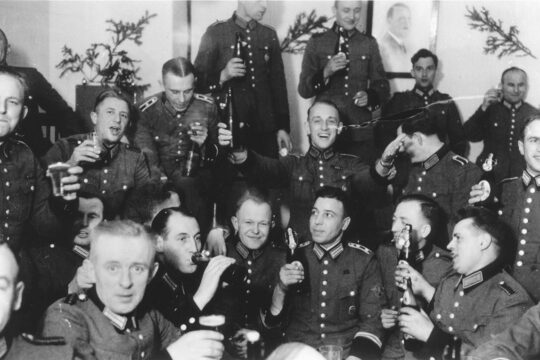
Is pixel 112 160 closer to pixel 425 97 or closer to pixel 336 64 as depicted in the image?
pixel 336 64

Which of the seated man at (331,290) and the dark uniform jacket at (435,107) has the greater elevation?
the dark uniform jacket at (435,107)

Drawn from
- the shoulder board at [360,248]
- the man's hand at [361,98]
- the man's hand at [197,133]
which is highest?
the man's hand at [361,98]

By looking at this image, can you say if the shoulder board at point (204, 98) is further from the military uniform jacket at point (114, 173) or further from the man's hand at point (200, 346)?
the man's hand at point (200, 346)

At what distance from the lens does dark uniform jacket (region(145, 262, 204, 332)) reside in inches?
80.7

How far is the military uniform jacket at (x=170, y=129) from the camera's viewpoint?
3.16m

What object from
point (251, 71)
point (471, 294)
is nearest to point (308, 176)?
point (251, 71)

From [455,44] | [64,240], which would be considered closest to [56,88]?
[64,240]

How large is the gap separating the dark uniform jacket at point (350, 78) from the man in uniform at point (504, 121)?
746mm

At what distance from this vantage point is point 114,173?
2936 millimetres

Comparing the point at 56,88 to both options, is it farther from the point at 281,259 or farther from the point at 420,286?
the point at 420,286

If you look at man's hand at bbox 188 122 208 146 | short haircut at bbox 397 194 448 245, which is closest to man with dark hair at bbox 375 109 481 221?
short haircut at bbox 397 194 448 245

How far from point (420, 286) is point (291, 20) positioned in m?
2.21

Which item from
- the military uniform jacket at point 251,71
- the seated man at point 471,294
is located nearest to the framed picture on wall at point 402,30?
the military uniform jacket at point 251,71

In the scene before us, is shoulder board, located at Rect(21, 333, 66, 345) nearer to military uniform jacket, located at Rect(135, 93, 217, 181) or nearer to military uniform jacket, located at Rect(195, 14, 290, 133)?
military uniform jacket, located at Rect(135, 93, 217, 181)
